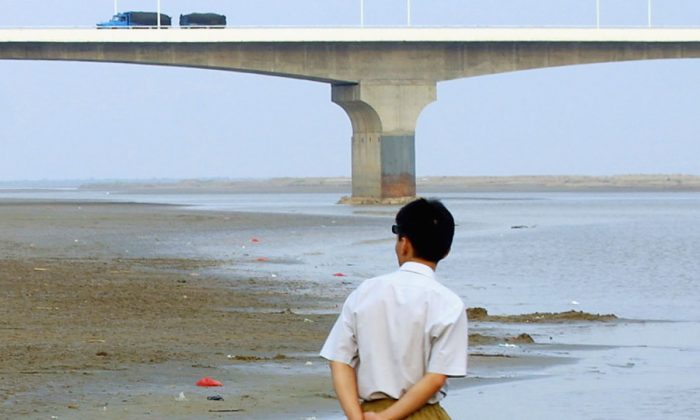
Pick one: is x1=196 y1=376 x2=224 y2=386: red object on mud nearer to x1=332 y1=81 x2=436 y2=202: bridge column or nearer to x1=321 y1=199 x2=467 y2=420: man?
x1=321 y1=199 x2=467 y2=420: man

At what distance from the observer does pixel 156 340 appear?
14.1 meters

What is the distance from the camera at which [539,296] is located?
22219mm

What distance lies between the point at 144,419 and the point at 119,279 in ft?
38.1

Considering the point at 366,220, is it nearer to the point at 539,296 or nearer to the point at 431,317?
the point at 539,296

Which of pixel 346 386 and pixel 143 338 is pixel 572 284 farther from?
pixel 346 386

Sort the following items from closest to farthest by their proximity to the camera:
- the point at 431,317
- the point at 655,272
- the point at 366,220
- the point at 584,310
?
the point at 431,317 → the point at 584,310 → the point at 655,272 → the point at 366,220

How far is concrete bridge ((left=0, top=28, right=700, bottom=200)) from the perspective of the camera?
59.8m

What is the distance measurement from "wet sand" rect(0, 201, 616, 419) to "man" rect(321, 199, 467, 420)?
15.0 feet

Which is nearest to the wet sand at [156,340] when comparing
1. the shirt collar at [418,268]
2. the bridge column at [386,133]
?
the shirt collar at [418,268]

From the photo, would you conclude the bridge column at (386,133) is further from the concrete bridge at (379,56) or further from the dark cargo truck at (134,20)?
the dark cargo truck at (134,20)

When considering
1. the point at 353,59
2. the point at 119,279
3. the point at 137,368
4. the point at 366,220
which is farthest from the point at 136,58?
the point at 137,368

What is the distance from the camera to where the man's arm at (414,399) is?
5590 millimetres

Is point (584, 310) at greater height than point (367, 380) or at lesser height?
lesser

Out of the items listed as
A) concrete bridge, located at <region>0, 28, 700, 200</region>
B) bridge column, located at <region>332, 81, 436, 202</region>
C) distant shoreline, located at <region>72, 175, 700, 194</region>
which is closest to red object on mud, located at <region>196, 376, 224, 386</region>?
concrete bridge, located at <region>0, 28, 700, 200</region>
